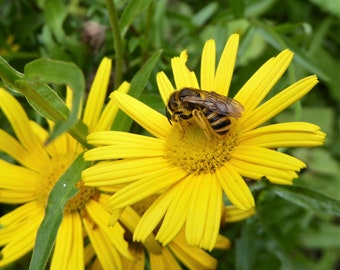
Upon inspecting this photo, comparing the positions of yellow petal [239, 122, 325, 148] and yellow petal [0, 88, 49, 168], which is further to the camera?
yellow petal [0, 88, 49, 168]

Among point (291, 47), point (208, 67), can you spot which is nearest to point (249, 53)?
point (291, 47)

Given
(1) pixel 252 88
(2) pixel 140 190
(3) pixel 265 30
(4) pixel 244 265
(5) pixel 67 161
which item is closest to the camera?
(2) pixel 140 190

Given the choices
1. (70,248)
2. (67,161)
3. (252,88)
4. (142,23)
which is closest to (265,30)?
(142,23)

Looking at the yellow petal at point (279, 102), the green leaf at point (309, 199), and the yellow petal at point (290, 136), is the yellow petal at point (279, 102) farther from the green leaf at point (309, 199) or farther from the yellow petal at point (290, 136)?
the green leaf at point (309, 199)

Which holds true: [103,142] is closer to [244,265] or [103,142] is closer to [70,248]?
[70,248]

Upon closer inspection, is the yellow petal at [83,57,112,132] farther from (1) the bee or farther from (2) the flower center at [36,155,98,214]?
(1) the bee

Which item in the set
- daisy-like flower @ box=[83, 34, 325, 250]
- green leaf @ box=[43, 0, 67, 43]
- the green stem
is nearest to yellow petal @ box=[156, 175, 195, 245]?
daisy-like flower @ box=[83, 34, 325, 250]

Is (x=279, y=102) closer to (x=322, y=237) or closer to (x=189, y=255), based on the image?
(x=189, y=255)
